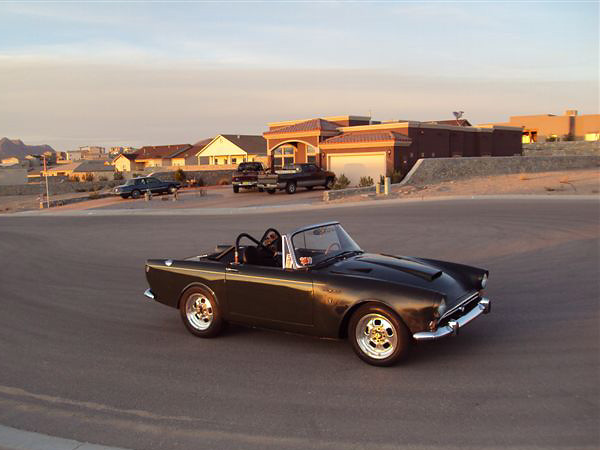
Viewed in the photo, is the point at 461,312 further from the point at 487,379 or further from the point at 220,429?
the point at 220,429

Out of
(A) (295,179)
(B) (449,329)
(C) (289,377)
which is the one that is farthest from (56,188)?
(B) (449,329)

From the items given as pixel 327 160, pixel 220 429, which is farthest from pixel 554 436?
pixel 327 160

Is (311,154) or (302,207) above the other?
(311,154)

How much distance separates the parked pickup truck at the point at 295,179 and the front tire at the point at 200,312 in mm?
26058

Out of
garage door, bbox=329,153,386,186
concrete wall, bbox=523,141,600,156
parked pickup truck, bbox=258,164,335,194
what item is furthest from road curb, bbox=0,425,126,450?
concrete wall, bbox=523,141,600,156

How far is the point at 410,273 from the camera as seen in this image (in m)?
6.72

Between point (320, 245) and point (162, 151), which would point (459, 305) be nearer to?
point (320, 245)

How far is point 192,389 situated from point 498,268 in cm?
734

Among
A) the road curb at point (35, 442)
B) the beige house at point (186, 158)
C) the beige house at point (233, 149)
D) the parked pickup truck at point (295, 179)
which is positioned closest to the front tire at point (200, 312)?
the road curb at point (35, 442)

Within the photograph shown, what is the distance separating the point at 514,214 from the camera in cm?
2023

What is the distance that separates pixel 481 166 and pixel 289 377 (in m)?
35.2

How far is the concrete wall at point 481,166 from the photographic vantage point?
36000 mm

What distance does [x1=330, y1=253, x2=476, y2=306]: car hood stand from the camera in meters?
6.44

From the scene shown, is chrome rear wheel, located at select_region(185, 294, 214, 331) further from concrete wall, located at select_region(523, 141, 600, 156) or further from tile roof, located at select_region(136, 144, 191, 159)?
tile roof, located at select_region(136, 144, 191, 159)
